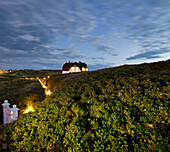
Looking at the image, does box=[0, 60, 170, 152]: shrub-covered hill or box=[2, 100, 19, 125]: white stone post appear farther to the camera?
box=[2, 100, 19, 125]: white stone post

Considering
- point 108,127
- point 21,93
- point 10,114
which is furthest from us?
point 21,93

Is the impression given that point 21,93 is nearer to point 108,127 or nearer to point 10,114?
point 10,114

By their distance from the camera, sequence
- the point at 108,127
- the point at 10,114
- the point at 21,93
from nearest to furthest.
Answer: the point at 108,127 < the point at 10,114 < the point at 21,93

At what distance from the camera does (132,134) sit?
11.4ft

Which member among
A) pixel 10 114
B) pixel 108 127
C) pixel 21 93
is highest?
pixel 108 127

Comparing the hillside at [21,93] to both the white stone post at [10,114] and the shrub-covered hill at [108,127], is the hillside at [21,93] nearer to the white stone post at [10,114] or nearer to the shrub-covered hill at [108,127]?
the white stone post at [10,114]

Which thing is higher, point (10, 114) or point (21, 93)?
point (21, 93)

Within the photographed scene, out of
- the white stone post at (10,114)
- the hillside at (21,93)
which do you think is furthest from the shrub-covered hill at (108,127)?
the hillside at (21,93)

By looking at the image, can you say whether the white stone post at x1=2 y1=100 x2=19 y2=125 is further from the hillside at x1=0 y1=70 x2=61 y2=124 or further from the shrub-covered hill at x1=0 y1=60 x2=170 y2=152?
the shrub-covered hill at x1=0 y1=60 x2=170 y2=152

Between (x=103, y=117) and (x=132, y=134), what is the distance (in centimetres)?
116

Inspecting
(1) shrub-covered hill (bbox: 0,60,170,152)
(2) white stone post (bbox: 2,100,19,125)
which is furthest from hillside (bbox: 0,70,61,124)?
(1) shrub-covered hill (bbox: 0,60,170,152)

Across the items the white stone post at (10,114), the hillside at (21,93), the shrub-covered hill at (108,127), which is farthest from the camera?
the hillside at (21,93)

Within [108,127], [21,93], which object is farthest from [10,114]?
[21,93]

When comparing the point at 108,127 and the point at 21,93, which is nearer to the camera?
the point at 108,127
